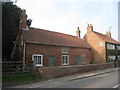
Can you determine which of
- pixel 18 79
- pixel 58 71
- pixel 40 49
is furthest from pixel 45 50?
pixel 18 79

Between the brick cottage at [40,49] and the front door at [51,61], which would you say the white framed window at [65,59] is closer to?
the brick cottage at [40,49]

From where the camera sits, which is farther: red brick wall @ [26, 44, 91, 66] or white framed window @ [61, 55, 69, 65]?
white framed window @ [61, 55, 69, 65]

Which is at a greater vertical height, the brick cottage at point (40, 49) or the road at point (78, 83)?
the brick cottage at point (40, 49)

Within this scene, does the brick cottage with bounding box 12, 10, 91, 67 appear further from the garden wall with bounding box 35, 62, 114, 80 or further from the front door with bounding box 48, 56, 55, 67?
the garden wall with bounding box 35, 62, 114, 80

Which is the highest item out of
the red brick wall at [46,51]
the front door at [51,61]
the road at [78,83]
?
the red brick wall at [46,51]

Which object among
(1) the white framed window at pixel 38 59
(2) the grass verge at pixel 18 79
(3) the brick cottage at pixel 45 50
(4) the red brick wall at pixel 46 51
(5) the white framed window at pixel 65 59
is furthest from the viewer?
(5) the white framed window at pixel 65 59

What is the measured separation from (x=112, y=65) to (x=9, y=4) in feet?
77.4

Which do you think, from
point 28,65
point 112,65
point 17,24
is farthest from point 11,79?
point 112,65

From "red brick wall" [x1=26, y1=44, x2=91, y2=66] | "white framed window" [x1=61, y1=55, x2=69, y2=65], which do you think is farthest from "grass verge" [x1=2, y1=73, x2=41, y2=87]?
"white framed window" [x1=61, y1=55, x2=69, y2=65]

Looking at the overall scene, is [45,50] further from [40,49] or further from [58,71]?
[58,71]

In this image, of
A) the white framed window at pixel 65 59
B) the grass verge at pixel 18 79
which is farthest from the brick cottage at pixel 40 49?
the grass verge at pixel 18 79

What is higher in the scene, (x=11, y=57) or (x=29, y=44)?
(x=29, y=44)

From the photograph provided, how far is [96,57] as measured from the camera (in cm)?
3981

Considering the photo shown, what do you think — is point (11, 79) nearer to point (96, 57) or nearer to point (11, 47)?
point (11, 47)
